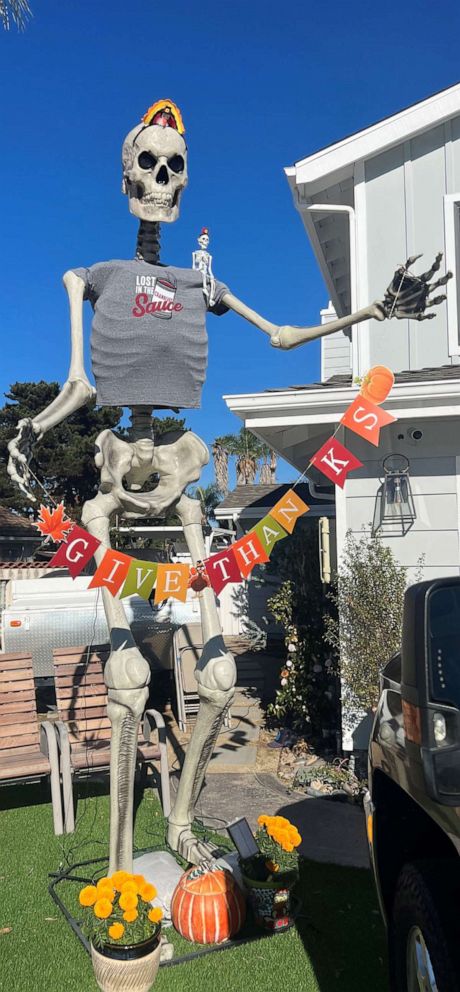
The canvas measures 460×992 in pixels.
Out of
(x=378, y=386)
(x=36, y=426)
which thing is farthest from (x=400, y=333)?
(x=36, y=426)

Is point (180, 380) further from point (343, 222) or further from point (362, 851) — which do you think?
point (343, 222)

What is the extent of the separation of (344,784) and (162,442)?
374 cm

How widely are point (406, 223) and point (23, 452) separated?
4754 millimetres

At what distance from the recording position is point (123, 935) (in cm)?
303

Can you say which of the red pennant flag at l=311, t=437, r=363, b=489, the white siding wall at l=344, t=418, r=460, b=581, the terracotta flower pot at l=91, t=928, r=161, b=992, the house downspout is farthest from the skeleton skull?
the terracotta flower pot at l=91, t=928, r=161, b=992

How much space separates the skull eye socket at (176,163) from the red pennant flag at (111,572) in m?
2.26

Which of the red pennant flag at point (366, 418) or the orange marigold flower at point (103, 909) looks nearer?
the orange marigold flower at point (103, 909)

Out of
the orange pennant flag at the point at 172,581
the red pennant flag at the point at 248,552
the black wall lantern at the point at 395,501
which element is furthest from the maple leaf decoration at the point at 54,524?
the black wall lantern at the point at 395,501

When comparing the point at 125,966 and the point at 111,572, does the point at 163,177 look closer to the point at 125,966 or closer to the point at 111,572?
the point at 111,572

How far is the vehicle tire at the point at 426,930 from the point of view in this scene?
6.66 feet

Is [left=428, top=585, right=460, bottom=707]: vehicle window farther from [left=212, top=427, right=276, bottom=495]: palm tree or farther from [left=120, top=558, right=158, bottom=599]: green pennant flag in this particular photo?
[left=212, top=427, right=276, bottom=495]: palm tree

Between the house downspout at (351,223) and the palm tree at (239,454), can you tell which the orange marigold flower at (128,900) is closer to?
the house downspout at (351,223)

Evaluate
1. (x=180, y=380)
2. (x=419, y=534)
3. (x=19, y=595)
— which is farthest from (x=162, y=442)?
(x=19, y=595)

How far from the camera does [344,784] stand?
6113 mm
